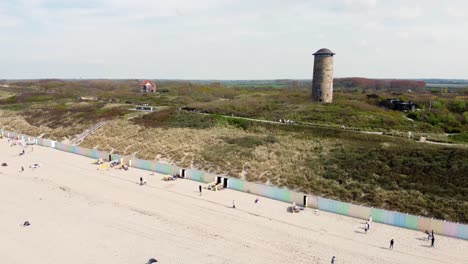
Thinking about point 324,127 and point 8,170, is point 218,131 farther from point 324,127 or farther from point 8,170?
point 8,170

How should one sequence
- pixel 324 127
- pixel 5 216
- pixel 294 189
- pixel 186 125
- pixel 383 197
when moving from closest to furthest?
pixel 5 216 < pixel 383 197 < pixel 294 189 < pixel 324 127 < pixel 186 125

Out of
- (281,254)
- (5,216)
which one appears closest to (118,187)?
(5,216)

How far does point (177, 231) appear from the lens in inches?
1058

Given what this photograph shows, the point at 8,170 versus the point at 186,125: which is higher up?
the point at 186,125

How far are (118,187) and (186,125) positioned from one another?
21929 millimetres

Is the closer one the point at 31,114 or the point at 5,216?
the point at 5,216

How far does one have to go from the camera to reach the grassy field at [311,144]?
3306 cm

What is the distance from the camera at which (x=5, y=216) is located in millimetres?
29172
